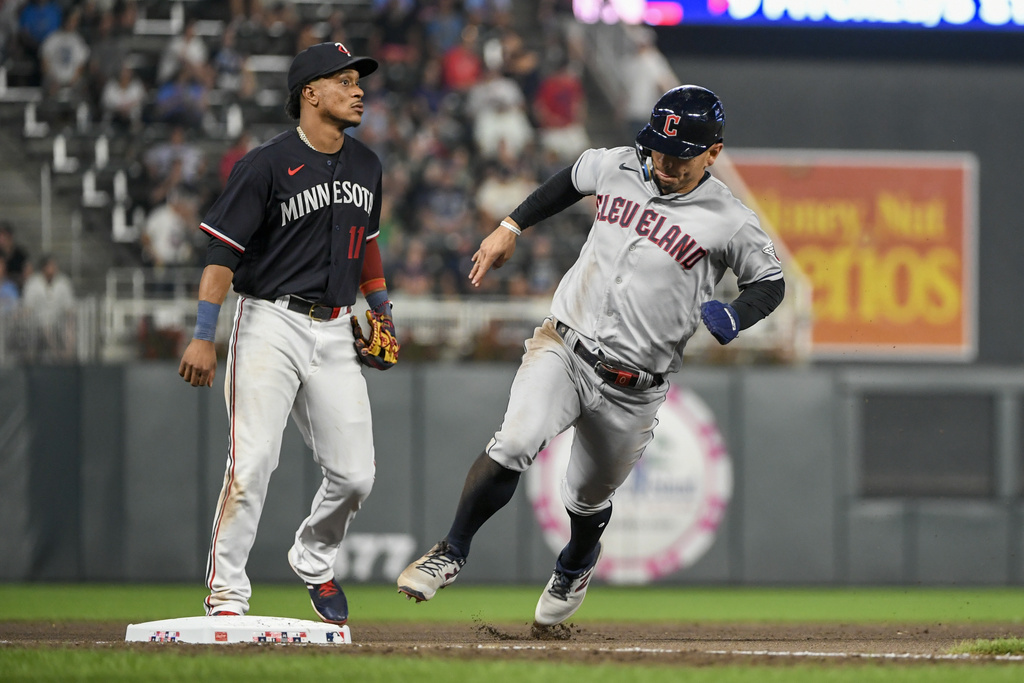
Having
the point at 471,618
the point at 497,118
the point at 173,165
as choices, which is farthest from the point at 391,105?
the point at 471,618

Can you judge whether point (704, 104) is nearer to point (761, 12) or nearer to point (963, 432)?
point (963, 432)

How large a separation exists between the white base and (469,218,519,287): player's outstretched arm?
1.41 meters

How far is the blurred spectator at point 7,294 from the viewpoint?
388 inches

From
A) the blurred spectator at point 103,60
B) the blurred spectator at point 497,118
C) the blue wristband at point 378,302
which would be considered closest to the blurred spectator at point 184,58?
the blurred spectator at point 103,60

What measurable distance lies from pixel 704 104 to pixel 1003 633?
3455mm

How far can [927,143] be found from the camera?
1587 cm

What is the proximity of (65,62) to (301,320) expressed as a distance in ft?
28.0

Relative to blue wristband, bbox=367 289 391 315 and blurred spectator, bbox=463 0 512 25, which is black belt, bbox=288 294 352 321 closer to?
blue wristband, bbox=367 289 391 315

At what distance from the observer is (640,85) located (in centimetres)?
1441

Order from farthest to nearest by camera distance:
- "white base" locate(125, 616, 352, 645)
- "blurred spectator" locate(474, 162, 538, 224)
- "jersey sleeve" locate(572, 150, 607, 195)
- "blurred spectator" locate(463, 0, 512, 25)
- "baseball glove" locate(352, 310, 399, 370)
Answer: "blurred spectator" locate(463, 0, 512, 25) < "blurred spectator" locate(474, 162, 538, 224) < "baseball glove" locate(352, 310, 399, 370) < "jersey sleeve" locate(572, 150, 607, 195) < "white base" locate(125, 616, 352, 645)

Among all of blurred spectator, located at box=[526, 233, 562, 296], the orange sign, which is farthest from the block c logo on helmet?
the orange sign

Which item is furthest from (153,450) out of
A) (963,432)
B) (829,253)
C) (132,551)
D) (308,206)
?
(829,253)

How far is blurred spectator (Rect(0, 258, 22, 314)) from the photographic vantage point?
388 inches

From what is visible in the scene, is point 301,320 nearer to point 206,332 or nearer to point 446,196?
point 206,332
